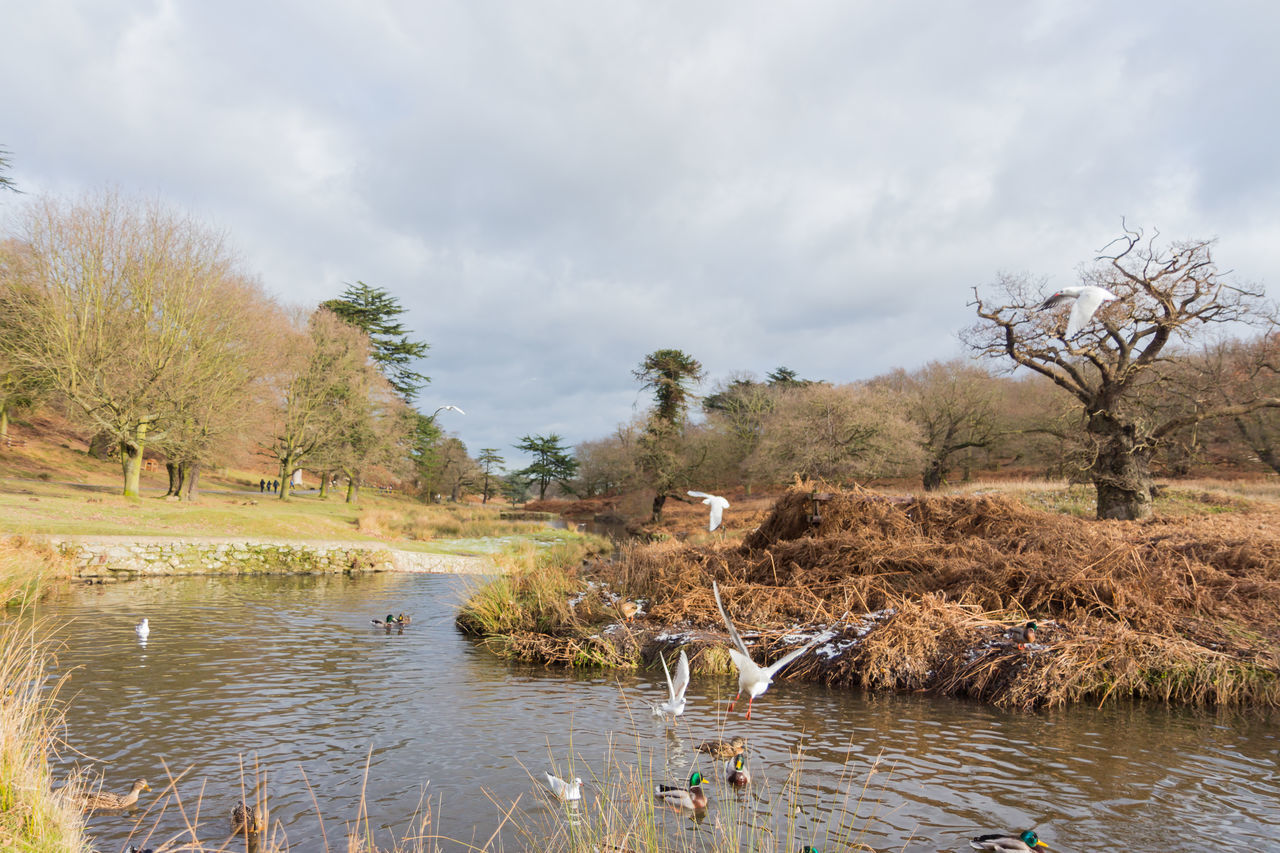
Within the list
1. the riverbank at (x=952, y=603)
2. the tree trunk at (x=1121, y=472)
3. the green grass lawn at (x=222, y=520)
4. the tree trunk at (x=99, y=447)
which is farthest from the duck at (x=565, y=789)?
the tree trunk at (x=99, y=447)

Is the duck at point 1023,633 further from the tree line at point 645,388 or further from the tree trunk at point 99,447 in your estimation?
the tree trunk at point 99,447

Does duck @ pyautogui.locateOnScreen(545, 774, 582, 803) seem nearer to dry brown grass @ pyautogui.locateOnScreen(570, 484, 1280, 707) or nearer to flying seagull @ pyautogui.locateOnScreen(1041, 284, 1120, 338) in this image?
dry brown grass @ pyautogui.locateOnScreen(570, 484, 1280, 707)

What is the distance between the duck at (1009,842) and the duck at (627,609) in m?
8.01

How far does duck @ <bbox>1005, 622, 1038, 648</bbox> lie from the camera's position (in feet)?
31.4

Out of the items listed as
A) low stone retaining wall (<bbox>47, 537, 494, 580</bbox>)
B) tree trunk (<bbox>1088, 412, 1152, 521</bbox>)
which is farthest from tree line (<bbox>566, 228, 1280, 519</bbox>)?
low stone retaining wall (<bbox>47, 537, 494, 580</bbox>)

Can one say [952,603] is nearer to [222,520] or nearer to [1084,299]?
[1084,299]

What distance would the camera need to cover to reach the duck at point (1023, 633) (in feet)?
31.4

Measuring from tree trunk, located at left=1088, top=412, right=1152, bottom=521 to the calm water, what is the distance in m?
13.0

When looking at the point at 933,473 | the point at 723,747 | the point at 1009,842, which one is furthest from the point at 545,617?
the point at 933,473

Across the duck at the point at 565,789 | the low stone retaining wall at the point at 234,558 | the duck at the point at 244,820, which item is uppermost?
the duck at the point at 565,789

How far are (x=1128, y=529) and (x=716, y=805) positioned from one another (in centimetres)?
1228

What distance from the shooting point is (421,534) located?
36844mm

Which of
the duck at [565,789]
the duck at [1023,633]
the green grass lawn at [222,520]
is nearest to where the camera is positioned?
the duck at [565,789]

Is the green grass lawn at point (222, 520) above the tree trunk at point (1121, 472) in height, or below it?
below
